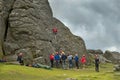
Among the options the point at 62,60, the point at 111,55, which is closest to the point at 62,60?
the point at 62,60

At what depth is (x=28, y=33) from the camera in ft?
266

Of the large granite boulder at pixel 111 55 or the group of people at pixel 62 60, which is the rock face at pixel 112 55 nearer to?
the large granite boulder at pixel 111 55

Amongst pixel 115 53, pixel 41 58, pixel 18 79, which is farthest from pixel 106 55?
pixel 18 79

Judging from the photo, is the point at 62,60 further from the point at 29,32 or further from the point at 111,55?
the point at 111,55

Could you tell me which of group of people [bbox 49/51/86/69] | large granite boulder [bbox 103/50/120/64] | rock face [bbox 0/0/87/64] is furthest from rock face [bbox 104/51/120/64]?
group of people [bbox 49/51/86/69]

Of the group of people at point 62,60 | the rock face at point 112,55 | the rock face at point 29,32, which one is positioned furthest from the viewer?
the rock face at point 112,55

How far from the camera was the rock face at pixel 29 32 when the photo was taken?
259 ft

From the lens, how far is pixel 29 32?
81062mm

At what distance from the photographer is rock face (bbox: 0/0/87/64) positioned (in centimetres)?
7894

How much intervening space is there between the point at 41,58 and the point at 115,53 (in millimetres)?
51259

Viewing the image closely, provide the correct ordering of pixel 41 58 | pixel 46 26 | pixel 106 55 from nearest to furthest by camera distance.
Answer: pixel 41 58, pixel 46 26, pixel 106 55

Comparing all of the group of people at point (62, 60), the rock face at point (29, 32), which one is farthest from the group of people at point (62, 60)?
the rock face at point (29, 32)

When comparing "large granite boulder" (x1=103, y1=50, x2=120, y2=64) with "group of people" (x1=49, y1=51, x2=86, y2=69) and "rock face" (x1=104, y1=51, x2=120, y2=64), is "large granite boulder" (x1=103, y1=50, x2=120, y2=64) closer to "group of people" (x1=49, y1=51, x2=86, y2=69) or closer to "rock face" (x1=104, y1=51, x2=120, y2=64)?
"rock face" (x1=104, y1=51, x2=120, y2=64)

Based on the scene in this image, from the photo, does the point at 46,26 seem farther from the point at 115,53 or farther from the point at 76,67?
the point at 115,53
